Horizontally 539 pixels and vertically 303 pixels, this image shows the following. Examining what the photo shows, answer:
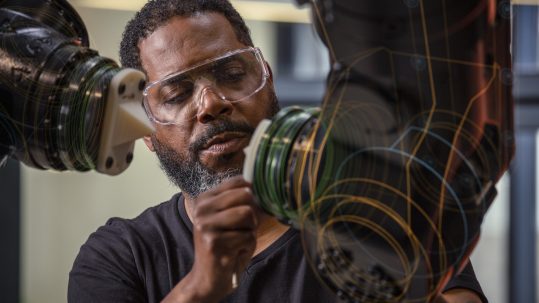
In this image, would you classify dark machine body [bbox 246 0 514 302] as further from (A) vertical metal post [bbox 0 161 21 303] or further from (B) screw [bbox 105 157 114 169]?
(A) vertical metal post [bbox 0 161 21 303]

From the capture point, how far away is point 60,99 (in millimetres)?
697

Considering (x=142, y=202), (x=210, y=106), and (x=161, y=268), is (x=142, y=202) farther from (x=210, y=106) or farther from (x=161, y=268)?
(x=210, y=106)

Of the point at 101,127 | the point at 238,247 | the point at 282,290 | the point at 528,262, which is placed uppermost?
the point at 101,127

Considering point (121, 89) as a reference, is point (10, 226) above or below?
below

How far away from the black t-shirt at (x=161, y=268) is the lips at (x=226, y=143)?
0.15 meters

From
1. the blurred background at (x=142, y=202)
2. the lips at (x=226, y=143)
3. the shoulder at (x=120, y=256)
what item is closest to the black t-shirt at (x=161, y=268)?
the shoulder at (x=120, y=256)

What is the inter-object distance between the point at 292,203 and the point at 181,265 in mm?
409

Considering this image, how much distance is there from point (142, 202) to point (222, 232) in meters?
1.16

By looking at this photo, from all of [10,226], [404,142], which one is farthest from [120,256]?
[10,226]

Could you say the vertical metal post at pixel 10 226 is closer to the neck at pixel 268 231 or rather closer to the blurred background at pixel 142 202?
the blurred background at pixel 142 202

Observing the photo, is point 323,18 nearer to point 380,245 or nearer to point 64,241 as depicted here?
point 380,245

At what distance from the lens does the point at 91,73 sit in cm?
70

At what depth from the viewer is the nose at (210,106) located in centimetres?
90

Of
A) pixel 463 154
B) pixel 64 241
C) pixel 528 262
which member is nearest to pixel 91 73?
pixel 463 154
